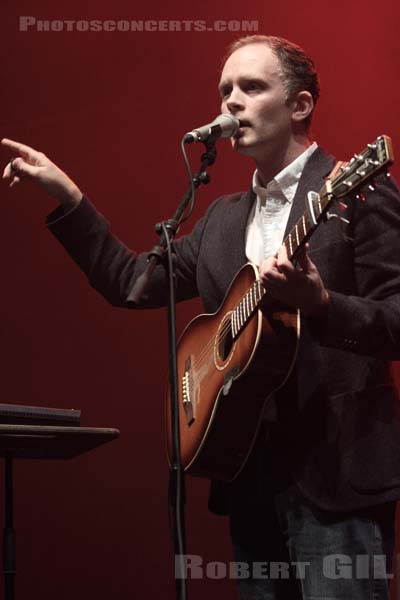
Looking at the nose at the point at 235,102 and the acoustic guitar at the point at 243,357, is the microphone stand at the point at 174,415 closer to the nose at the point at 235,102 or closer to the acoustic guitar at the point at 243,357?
the acoustic guitar at the point at 243,357

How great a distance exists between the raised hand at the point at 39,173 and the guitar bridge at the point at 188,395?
53cm

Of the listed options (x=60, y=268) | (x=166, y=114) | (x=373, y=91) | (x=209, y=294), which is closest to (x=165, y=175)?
(x=166, y=114)

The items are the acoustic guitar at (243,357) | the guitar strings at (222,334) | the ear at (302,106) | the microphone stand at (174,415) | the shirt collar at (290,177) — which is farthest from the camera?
the ear at (302,106)

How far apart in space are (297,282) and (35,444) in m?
0.76

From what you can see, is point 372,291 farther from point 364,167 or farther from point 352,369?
point 364,167

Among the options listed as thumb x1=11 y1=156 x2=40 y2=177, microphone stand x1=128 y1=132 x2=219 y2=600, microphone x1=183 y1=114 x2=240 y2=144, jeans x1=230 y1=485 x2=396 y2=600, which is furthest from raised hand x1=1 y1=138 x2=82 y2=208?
jeans x1=230 y1=485 x2=396 y2=600

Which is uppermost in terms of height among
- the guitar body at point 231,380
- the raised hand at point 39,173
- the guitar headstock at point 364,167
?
the raised hand at point 39,173

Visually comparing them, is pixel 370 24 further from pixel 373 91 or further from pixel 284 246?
pixel 284 246

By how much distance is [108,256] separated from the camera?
2.69 m

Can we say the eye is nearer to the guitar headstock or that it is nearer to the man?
the man

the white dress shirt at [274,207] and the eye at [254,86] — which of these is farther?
the eye at [254,86]

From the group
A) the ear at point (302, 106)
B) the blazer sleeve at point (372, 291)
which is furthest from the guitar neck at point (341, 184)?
the ear at point (302, 106)

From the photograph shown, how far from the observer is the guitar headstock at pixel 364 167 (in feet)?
6.06

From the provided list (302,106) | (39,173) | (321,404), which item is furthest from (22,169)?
(321,404)
